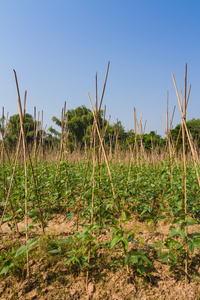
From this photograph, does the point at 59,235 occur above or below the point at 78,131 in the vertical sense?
below

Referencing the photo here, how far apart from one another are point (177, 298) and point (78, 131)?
23.6 metres

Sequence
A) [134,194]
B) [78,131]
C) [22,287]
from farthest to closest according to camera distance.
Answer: [78,131] → [134,194] → [22,287]

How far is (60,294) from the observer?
63.9 inches

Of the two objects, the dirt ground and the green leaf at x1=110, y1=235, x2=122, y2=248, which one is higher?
the green leaf at x1=110, y1=235, x2=122, y2=248

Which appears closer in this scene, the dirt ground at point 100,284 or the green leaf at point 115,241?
the green leaf at point 115,241

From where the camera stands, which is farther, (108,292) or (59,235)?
(59,235)

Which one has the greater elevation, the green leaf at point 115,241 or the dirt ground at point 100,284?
the green leaf at point 115,241

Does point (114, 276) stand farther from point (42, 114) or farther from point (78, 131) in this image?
point (78, 131)

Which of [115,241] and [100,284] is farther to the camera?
[100,284]

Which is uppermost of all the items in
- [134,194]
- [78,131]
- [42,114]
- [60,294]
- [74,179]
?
[78,131]

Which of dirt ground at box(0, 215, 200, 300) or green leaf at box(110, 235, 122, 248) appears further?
dirt ground at box(0, 215, 200, 300)

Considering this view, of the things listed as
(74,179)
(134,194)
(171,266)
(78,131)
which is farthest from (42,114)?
(78,131)

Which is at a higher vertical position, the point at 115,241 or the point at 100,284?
the point at 115,241

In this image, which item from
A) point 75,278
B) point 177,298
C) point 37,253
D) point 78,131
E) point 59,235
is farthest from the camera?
point 78,131
